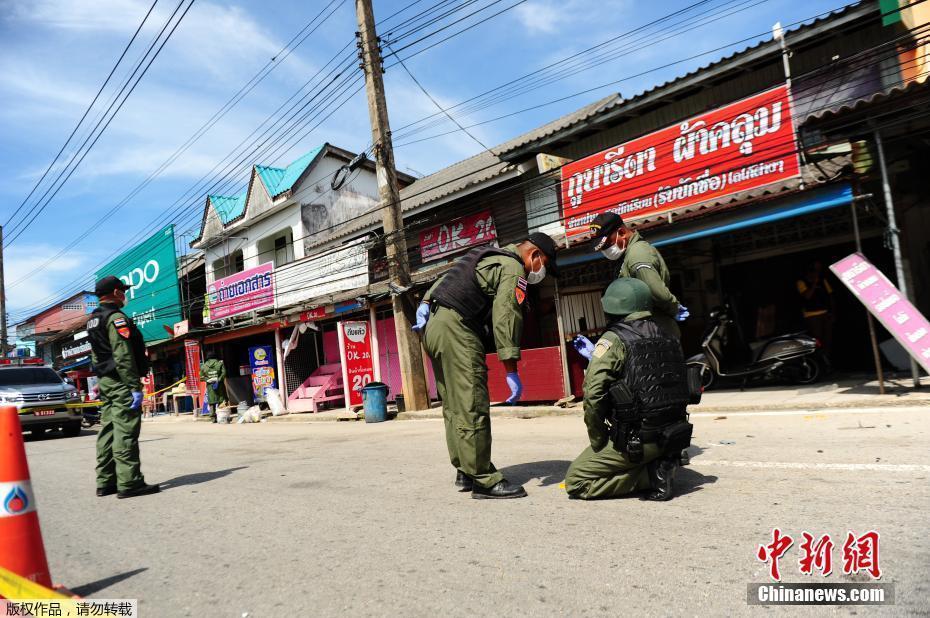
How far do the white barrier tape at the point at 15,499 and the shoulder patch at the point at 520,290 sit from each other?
2.92 m

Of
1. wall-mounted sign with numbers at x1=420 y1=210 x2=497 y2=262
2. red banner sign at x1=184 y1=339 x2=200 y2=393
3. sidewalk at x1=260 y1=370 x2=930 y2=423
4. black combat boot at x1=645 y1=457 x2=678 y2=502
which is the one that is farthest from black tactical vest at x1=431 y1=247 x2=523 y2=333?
red banner sign at x1=184 y1=339 x2=200 y2=393

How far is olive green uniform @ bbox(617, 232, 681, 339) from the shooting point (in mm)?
4486

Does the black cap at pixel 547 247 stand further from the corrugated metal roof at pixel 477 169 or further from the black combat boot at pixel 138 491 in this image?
the corrugated metal roof at pixel 477 169

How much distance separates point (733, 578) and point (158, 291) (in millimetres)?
29305

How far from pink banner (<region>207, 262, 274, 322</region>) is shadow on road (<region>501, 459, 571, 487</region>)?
16.7 meters

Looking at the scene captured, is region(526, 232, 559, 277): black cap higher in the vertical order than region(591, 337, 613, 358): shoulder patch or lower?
higher

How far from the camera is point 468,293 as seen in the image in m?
4.35

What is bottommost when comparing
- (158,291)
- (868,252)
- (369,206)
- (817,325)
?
(817,325)

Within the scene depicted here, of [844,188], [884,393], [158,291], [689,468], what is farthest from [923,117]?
[158,291]

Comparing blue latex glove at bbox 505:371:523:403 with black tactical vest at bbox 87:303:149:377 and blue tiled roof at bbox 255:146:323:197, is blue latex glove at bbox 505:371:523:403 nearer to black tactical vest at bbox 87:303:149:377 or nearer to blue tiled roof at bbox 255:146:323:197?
black tactical vest at bbox 87:303:149:377

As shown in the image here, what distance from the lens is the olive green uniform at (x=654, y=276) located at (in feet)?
14.7

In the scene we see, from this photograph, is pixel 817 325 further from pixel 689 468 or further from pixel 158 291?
pixel 158 291

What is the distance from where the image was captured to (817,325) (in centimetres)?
1016

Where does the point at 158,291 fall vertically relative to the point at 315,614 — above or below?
above
